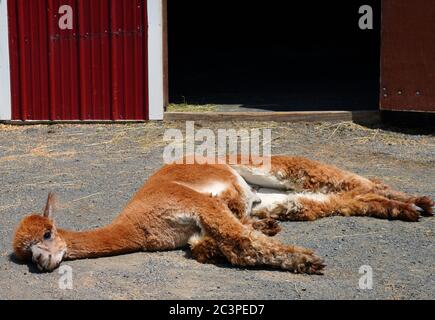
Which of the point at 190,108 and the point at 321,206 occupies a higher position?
the point at 190,108

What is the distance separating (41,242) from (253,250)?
132cm

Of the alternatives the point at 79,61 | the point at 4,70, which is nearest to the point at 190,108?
the point at 79,61

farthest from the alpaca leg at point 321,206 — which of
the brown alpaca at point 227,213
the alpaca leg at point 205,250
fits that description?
the alpaca leg at point 205,250

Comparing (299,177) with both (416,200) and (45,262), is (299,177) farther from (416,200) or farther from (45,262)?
(45,262)

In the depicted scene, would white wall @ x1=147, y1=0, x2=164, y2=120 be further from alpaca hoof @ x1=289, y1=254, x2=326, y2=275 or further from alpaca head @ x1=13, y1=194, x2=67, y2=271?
alpaca hoof @ x1=289, y1=254, x2=326, y2=275

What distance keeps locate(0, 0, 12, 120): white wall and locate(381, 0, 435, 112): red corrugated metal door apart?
4.91m

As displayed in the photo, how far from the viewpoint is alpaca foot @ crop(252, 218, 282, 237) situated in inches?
242

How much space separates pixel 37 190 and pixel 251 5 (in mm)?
14215

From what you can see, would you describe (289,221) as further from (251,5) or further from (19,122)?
(251,5)

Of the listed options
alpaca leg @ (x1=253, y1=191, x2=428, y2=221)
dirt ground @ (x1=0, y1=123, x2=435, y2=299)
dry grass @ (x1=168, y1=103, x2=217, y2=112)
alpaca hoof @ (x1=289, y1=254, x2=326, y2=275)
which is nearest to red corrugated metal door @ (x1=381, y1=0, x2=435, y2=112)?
dirt ground @ (x1=0, y1=123, x2=435, y2=299)

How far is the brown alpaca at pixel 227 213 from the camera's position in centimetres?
536

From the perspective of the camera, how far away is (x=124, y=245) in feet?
18.1

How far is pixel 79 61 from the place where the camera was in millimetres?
11406

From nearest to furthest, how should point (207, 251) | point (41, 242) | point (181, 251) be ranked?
point (41, 242) → point (207, 251) → point (181, 251)
